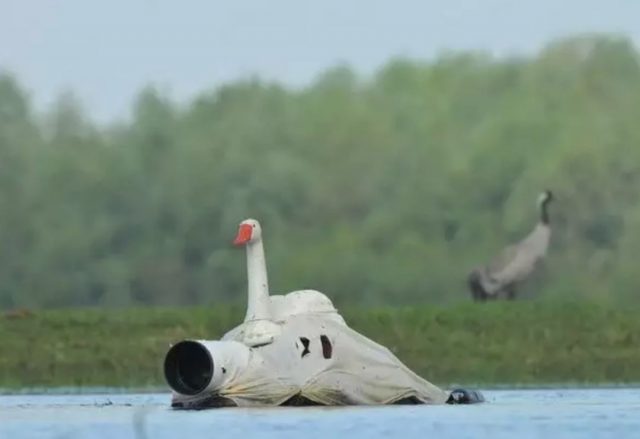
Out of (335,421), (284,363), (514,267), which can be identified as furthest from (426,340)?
(335,421)

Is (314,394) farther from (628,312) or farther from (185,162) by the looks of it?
(185,162)

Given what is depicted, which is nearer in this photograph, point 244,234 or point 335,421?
point 335,421

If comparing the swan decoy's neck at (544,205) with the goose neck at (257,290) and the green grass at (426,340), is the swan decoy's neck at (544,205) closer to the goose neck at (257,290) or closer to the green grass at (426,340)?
the green grass at (426,340)

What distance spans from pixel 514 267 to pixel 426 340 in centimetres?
718

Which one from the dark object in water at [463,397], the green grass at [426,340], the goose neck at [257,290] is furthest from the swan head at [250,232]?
the green grass at [426,340]

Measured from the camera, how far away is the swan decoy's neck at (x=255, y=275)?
105 feet

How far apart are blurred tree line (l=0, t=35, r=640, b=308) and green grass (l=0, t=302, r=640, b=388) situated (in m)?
4.37

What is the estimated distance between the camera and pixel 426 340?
150 feet

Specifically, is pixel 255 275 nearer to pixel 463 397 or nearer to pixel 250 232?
pixel 250 232

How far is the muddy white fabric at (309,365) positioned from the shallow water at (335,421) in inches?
8.6

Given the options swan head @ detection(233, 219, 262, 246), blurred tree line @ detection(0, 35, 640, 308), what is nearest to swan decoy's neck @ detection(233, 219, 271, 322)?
swan head @ detection(233, 219, 262, 246)

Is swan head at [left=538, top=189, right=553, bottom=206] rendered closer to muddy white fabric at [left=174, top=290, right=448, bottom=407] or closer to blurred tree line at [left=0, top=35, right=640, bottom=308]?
blurred tree line at [left=0, top=35, right=640, bottom=308]

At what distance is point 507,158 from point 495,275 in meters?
5.98

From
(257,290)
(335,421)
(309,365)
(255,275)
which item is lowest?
(335,421)
